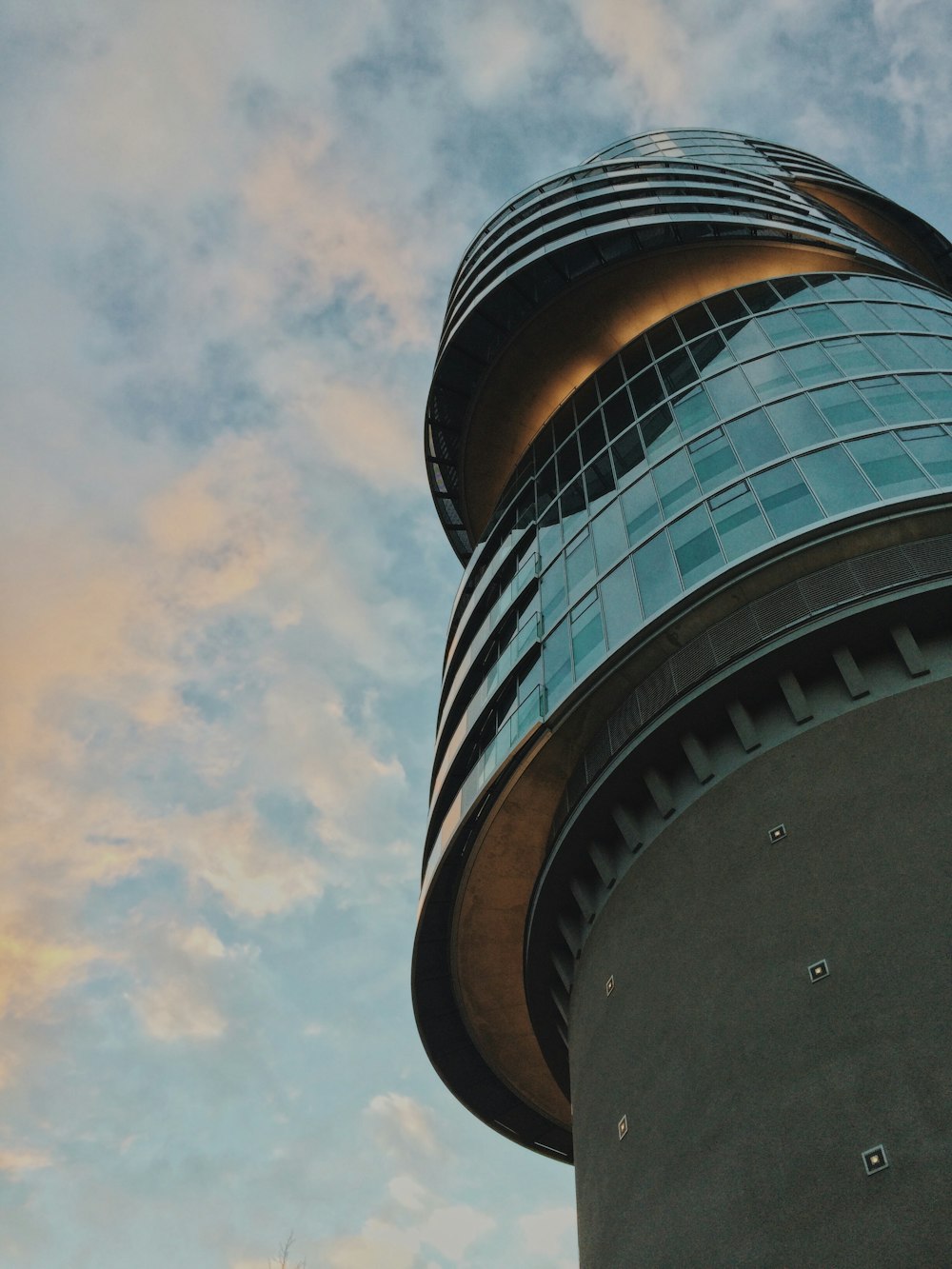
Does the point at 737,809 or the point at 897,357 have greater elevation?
the point at 897,357

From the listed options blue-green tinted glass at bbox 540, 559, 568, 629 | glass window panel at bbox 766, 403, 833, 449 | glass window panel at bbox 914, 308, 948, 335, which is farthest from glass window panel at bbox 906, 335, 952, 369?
blue-green tinted glass at bbox 540, 559, 568, 629

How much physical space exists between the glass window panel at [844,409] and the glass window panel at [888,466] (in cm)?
59

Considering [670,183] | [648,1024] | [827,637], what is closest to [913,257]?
[670,183]

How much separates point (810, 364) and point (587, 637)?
8.21 m

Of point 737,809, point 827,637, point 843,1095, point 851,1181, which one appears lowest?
point 851,1181

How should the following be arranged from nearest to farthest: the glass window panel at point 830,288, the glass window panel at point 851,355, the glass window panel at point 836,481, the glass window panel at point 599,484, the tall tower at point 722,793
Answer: the tall tower at point 722,793 < the glass window panel at point 836,481 < the glass window panel at point 851,355 < the glass window panel at point 599,484 < the glass window panel at point 830,288

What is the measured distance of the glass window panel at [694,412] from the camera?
920 inches

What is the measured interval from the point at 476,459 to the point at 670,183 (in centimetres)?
1144

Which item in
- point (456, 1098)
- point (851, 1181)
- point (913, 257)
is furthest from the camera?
point (913, 257)

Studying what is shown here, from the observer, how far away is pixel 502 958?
23.2 metres

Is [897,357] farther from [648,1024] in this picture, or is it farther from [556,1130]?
[556,1130]

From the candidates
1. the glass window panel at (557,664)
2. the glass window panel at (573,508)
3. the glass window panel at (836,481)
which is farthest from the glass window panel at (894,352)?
the glass window panel at (557,664)

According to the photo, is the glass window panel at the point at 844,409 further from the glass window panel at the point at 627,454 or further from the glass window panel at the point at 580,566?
the glass window panel at the point at 580,566

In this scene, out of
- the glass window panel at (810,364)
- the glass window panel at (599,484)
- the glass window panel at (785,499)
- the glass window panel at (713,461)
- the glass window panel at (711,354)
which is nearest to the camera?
the glass window panel at (785,499)
